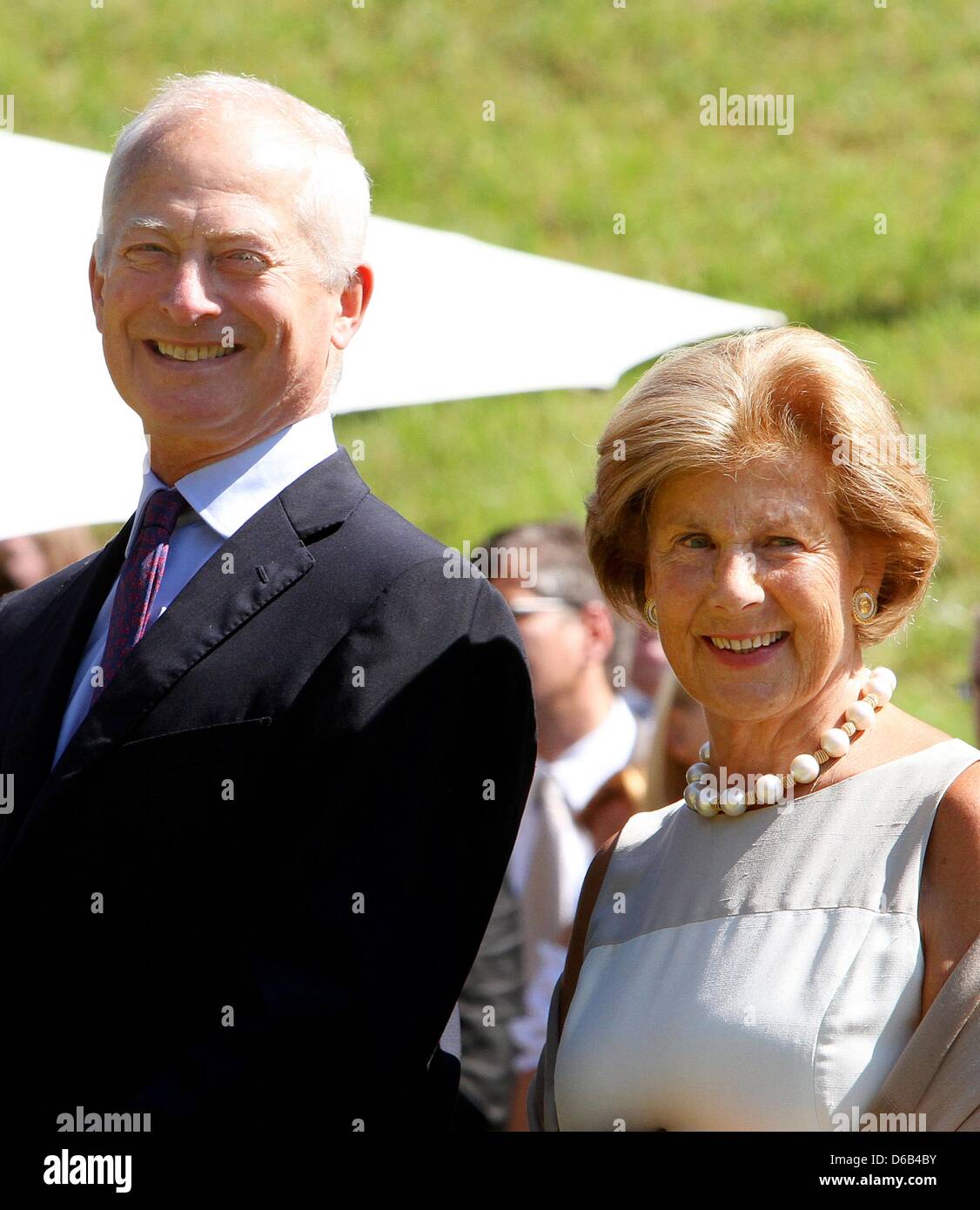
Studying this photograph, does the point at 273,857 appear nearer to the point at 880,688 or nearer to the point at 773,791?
the point at 773,791

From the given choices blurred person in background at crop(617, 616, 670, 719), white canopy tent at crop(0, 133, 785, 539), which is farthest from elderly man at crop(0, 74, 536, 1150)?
blurred person in background at crop(617, 616, 670, 719)

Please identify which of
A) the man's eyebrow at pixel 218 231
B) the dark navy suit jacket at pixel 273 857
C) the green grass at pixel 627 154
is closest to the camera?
the dark navy suit jacket at pixel 273 857

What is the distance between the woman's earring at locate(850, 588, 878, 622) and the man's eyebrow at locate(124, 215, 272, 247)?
3.21 feet

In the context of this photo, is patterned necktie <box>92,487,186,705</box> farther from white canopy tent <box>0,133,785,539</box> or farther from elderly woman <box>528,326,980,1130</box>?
white canopy tent <box>0,133,785,539</box>

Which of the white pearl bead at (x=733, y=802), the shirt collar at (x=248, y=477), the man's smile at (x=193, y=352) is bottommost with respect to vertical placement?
the white pearl bead at (x=733, y=802)

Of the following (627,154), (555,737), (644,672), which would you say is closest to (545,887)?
(555,737)

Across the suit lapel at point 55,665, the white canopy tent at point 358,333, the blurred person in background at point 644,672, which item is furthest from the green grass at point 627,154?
the suit lapel at point 55,665

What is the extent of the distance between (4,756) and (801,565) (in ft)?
3.75

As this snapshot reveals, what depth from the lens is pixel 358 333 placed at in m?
4.07

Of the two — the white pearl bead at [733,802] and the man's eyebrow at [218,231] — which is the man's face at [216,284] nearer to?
the man's eyebrow at [218,231]

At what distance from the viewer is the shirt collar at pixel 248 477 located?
2.29 m

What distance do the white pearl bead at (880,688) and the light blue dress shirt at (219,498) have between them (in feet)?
2.84

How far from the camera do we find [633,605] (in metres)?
2.69
